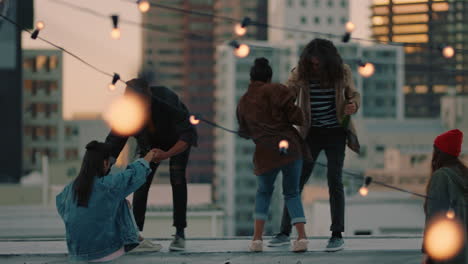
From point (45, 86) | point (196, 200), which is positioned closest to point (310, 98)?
point (196, 200)

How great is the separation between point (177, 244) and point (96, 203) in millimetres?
772

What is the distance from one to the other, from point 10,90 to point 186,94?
92.8 meters

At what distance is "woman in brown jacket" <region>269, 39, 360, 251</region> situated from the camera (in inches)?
190

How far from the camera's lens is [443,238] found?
396 centimetres

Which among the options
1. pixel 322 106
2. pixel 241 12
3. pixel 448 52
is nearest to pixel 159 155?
pixel 322 106

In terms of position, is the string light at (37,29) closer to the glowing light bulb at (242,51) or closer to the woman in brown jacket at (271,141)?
the glowing light bulb at (242,51)

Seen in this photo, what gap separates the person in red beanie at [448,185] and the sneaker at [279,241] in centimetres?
117

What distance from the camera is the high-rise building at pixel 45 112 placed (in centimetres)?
6938

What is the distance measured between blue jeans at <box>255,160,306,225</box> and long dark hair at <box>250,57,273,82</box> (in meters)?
0.60

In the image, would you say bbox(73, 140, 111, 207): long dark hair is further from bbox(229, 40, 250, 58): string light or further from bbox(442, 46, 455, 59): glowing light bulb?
bbox(442, 46, 455, 59): glowing light bulb

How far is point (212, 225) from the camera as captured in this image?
18.4 metres

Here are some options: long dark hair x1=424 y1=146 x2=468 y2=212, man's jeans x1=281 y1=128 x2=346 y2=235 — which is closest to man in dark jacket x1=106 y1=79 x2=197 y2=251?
man's jeans x1=281 y1=128 x2=346 y2=235

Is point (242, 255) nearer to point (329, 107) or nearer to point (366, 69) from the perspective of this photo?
point (329, 107)

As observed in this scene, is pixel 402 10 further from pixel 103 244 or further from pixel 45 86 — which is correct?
pixel 103 244
